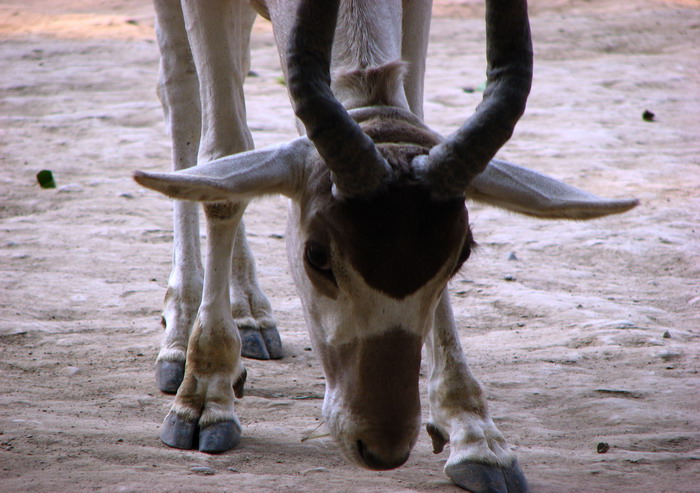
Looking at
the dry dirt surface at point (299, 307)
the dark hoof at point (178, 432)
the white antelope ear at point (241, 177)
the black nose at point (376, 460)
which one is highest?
the white antelope ear at point (241, 177)

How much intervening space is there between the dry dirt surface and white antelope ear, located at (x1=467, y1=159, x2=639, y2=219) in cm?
115

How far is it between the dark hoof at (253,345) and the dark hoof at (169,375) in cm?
56

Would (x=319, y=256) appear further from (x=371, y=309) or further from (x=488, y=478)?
(x=488, y=478)

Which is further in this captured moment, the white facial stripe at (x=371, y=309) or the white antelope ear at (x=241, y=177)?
→ the white facial stripe at (x=371, y=309)

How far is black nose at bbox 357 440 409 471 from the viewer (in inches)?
132

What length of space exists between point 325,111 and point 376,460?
4.27 feet

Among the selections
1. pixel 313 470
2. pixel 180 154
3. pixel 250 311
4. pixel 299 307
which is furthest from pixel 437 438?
pixel 180 154

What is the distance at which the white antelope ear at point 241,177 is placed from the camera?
3205mm

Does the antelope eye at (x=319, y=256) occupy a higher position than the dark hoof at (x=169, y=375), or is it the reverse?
the antelope eye at (x=319, y=256)

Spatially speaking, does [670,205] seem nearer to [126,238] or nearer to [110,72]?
[126,238]

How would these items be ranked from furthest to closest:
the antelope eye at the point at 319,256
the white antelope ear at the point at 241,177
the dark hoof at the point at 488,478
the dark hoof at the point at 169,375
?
1. the dark hoof at the point at 169,375
2. the dark hoof at the point at 488,478
3. the antelope eye at the point at 319,256
4. the white antelope ear at the point at 241,177

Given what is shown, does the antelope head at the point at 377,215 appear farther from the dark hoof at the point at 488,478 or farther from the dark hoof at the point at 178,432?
the dark hoof at the point at 178,432

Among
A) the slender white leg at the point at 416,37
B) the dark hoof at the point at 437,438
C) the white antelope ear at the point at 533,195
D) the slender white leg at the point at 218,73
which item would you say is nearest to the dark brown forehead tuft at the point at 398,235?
the white antelope ear at the point at 533,195

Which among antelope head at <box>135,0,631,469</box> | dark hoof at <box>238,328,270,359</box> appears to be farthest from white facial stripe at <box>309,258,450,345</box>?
dark hoof at <box>238,328,270,359</box>
